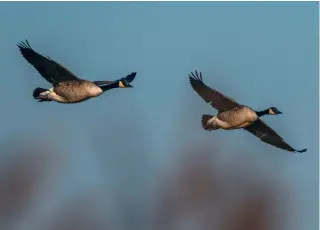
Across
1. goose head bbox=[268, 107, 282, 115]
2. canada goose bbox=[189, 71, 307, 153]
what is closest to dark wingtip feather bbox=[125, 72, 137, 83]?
canada goose bbox=[189, 71, 307, 153]

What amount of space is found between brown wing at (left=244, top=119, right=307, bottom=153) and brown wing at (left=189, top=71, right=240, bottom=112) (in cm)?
74

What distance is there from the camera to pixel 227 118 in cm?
1516

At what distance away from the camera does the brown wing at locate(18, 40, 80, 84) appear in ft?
46.1

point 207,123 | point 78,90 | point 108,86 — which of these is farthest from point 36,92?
point 207,123

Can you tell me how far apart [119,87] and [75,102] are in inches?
28.4

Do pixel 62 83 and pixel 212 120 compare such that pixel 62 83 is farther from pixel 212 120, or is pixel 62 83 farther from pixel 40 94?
pixel 212 120

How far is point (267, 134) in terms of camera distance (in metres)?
16.0

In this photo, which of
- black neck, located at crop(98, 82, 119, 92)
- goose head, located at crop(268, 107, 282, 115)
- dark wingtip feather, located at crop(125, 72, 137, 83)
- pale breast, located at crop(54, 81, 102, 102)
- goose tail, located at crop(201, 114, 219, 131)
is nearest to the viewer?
pale breast, located at crop(54, 81, 102, 102)

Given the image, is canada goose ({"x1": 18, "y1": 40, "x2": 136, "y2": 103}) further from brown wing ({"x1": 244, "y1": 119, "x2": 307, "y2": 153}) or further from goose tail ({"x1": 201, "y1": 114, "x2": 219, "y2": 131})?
brown wing ({"x1": 244, "y1": 119, "x2": 307, "y2": 153})

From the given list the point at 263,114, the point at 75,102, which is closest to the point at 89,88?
the point at 75,102

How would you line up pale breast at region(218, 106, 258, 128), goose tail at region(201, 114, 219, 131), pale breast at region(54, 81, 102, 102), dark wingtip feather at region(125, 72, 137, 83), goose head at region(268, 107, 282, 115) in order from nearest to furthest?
pale breast at region(54, 81, 102, 102), dark wingtip feather at region(125, 72, 137, 83), pale breast at region(218, 106, 258, 128), goose tail at region(201, 114, 219, 131), goose head at region(268, 107, 282, 115)

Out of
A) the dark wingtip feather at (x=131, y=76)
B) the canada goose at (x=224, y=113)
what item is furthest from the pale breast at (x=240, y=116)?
the dark wingtip feather at (x=131, y=76)

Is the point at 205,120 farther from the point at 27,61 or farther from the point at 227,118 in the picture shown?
the point at 27,61

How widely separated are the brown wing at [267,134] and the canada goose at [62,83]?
2651 millimetres
